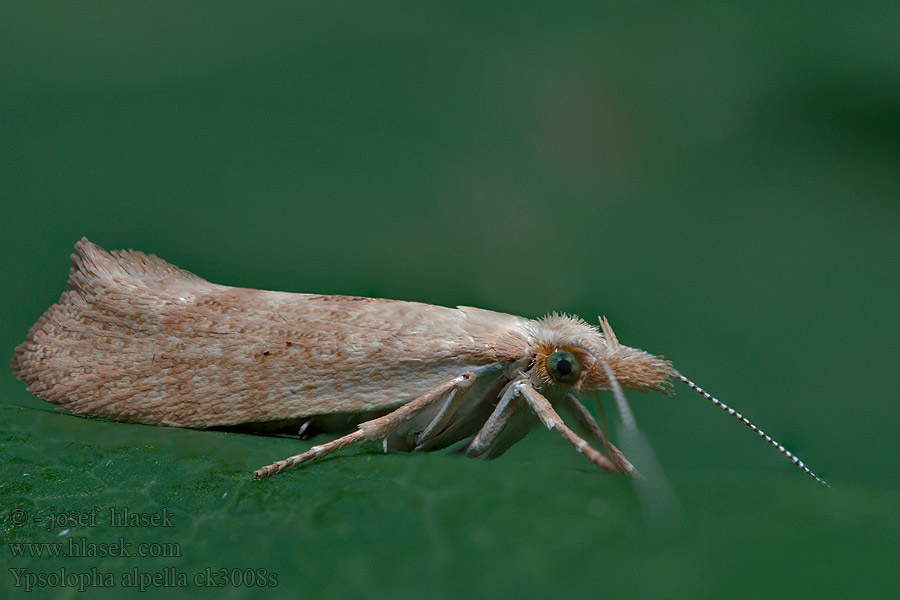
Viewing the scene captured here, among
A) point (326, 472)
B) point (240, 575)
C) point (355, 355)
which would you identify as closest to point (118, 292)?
point (355, 355)

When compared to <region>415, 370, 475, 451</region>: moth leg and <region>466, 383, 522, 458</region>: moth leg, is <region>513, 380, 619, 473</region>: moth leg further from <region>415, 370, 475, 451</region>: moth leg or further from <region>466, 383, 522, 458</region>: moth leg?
<region>415, 370, 475, 451</region>: moth leg

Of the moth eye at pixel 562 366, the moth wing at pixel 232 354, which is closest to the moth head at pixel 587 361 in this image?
the moth eye at pixel 562 366

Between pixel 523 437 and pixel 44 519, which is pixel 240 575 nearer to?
pixel 44 519

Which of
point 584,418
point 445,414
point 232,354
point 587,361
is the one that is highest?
point 232,354

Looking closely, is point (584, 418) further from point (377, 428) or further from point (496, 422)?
point (377, 428)

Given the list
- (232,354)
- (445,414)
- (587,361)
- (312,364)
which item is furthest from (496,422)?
(232,354)

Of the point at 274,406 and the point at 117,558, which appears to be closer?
the point at 117,558

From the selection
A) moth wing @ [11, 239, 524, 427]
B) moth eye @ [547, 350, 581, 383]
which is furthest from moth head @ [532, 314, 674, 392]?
moth wing @ [11, 239, 524, 427]
